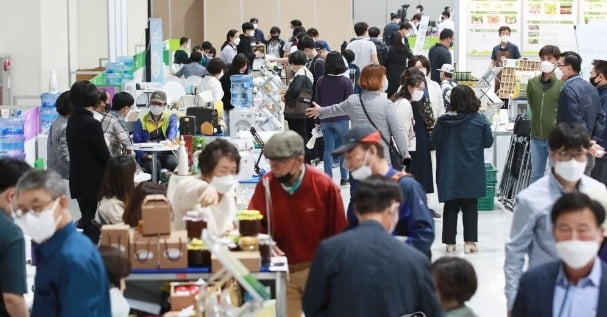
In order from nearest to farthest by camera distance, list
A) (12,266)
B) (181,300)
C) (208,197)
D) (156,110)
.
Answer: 1. (12,266)
2. (181,300)
3. (208,197)
4. (156,110)

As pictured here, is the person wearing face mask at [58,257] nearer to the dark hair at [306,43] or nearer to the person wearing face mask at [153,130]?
the person wearing face mask at [153,130]

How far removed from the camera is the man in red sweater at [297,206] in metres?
5.62

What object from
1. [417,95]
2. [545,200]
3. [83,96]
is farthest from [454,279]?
[417,95]

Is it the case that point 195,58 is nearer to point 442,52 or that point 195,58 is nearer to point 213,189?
point 442,52

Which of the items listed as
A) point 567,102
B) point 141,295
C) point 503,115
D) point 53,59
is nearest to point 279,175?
point 141,295

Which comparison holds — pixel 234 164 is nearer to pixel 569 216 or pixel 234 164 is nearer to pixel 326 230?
pixel 326 230

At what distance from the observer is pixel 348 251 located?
4176 mm

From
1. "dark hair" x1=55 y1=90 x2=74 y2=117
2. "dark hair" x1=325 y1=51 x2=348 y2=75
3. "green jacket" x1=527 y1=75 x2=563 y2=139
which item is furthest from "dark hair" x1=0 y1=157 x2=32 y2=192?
"dark hair" x1=325 y1=51 x2=348 y2=75

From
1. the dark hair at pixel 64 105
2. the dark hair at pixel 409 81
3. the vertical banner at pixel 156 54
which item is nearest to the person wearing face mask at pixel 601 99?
the dark hair at pixel 409 81

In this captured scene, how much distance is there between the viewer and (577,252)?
3805mm

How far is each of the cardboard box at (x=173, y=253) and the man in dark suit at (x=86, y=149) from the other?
9.25 ft

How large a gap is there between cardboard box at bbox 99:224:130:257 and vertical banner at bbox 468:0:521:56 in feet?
46.4

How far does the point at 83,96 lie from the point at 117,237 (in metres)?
2.87

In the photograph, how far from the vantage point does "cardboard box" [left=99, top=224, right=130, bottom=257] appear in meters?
5.43
